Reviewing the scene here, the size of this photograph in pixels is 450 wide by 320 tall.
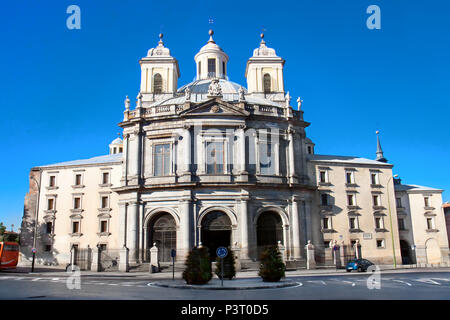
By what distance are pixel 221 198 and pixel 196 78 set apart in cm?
2364

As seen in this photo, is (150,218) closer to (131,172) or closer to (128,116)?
(131,172)

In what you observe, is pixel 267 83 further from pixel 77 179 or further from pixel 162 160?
pixel 77 179

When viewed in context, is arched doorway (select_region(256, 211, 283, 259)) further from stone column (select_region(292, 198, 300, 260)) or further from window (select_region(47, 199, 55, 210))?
window (select_region(47, 199, 55, 210))

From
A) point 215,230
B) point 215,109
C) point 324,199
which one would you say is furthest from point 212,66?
point 215,230

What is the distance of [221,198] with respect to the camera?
38.6 metres

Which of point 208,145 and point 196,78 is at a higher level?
point 196,78

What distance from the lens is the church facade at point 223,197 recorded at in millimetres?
38688

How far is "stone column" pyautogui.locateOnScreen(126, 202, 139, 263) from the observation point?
127 ft

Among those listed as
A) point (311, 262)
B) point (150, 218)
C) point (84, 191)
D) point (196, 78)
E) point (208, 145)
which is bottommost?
point (311, 262)

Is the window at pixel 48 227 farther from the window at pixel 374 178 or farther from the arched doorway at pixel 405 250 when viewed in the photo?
the arched doorway at pixel 405 250

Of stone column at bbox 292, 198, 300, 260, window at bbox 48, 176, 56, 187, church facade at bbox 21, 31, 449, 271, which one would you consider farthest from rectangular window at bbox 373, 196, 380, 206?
window at bbox 48, 176, 56, 187

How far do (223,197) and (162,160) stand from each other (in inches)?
305

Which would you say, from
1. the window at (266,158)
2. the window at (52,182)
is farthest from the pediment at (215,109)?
the window at (52,182)
